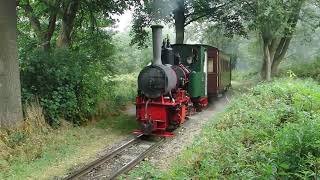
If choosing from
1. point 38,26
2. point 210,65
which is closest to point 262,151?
point 210,65

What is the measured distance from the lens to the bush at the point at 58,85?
1081cm

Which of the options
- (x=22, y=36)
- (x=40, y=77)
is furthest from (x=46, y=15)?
(x=40, y=77)

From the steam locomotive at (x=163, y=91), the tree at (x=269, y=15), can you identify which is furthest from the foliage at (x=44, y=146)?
the tree at (x=269, y=15)

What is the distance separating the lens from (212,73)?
17078mm

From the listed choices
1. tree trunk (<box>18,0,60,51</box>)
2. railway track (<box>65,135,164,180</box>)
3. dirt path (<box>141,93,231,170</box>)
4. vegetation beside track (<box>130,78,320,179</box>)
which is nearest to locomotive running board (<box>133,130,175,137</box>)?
dirt path (<box>141,93,231,170</box>)

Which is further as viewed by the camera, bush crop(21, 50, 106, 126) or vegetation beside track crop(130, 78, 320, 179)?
bush crop(21, 50, 106, 126)

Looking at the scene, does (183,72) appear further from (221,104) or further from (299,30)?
(299,30)

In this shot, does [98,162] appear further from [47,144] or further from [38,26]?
[38,26]

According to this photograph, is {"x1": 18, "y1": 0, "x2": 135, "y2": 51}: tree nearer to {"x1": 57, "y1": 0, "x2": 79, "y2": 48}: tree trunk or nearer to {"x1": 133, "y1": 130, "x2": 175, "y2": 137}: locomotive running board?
{"x1": 57, "y1": 0, "x2": 79, "y2": 48}: tree trunk

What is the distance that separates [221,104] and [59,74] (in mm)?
9574

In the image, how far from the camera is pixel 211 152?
249 inches

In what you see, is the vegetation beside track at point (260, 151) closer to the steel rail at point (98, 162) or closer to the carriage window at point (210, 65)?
the steel rail at point (98, 162)

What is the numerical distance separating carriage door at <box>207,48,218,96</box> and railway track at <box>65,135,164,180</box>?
682 centimetres

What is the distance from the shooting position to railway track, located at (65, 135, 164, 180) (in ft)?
24.8
